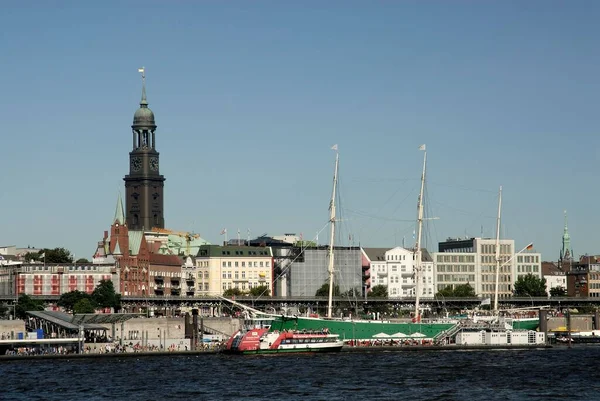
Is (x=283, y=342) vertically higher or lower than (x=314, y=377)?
higher

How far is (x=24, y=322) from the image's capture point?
560 ft

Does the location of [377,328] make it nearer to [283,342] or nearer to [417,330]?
[417,330]

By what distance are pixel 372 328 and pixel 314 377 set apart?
171 ft

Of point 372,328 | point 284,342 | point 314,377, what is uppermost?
point 372,328

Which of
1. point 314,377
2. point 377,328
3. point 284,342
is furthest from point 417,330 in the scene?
point 314,377

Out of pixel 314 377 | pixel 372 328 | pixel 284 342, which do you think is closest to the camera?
pixel 314 377

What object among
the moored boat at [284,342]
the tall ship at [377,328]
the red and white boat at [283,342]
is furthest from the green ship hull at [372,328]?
the moored boat at [284,342]

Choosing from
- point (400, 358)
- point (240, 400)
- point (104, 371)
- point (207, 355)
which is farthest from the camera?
point (207, 355)

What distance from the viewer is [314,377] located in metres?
119

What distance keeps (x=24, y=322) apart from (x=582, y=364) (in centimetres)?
6756

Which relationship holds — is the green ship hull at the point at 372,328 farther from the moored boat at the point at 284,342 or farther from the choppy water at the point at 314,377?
the choppy water at the point at 314,377

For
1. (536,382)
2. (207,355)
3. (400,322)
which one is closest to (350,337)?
(400,322)

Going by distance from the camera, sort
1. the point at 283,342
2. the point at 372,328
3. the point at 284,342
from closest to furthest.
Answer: the point at 283,342
the point at 284,342
the point at 372,328

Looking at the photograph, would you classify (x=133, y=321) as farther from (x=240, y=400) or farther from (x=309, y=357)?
(x=240, y=400)
